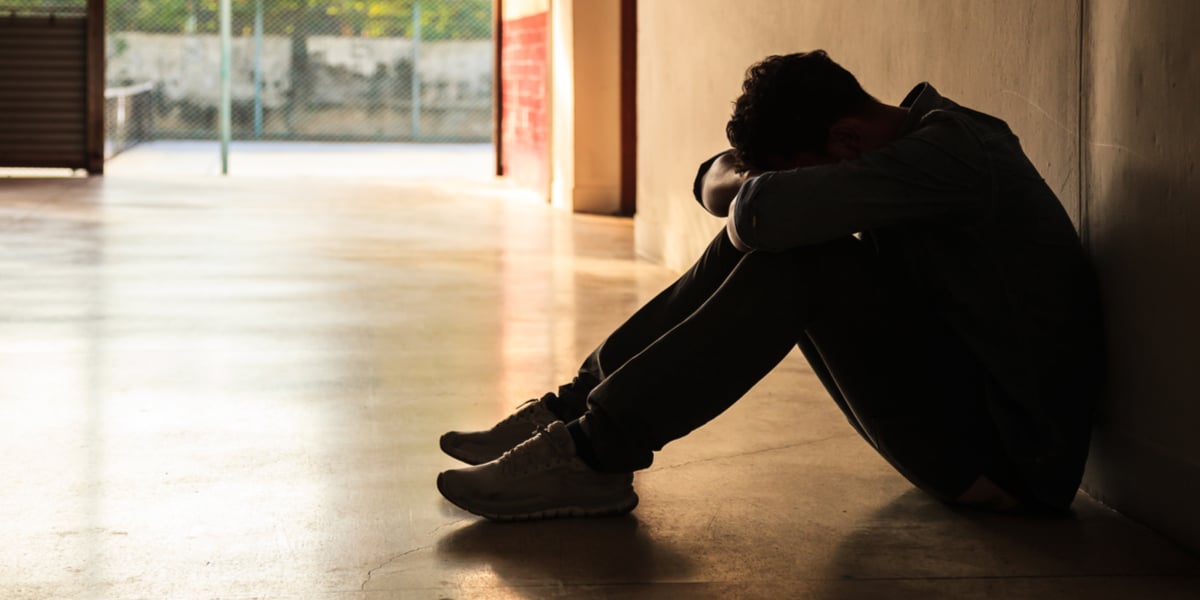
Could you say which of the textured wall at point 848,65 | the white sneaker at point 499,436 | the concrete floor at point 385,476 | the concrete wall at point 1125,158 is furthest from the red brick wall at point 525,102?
the white sneaker at point 499,436

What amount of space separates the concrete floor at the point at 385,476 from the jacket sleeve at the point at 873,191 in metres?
0.50

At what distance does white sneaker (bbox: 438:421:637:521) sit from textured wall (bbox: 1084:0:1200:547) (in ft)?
2.60

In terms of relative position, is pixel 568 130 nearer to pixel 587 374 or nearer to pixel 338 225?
pixel 338 225

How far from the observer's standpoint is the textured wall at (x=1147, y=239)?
2.15 m

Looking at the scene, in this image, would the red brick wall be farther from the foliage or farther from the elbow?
the elbow

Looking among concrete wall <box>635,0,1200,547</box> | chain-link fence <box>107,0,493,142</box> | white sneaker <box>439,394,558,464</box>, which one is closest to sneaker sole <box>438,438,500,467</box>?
white sneaker <box>439,394,558,464</box>

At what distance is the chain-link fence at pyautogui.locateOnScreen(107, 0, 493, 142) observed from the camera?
18.4m

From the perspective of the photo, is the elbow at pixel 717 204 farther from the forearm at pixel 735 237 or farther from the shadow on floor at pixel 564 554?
the shadow on floor at pixel 564 554

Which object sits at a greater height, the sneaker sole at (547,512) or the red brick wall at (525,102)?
the red brick wall at (525,102)

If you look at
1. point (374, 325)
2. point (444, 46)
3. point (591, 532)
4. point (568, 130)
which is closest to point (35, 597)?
point (591, 532)

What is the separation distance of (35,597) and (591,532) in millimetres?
810

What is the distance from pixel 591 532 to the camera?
234cm

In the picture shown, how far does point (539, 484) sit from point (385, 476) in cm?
49

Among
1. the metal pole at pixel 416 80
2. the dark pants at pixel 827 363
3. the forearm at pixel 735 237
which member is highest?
the metal pole at pixel 416 80
